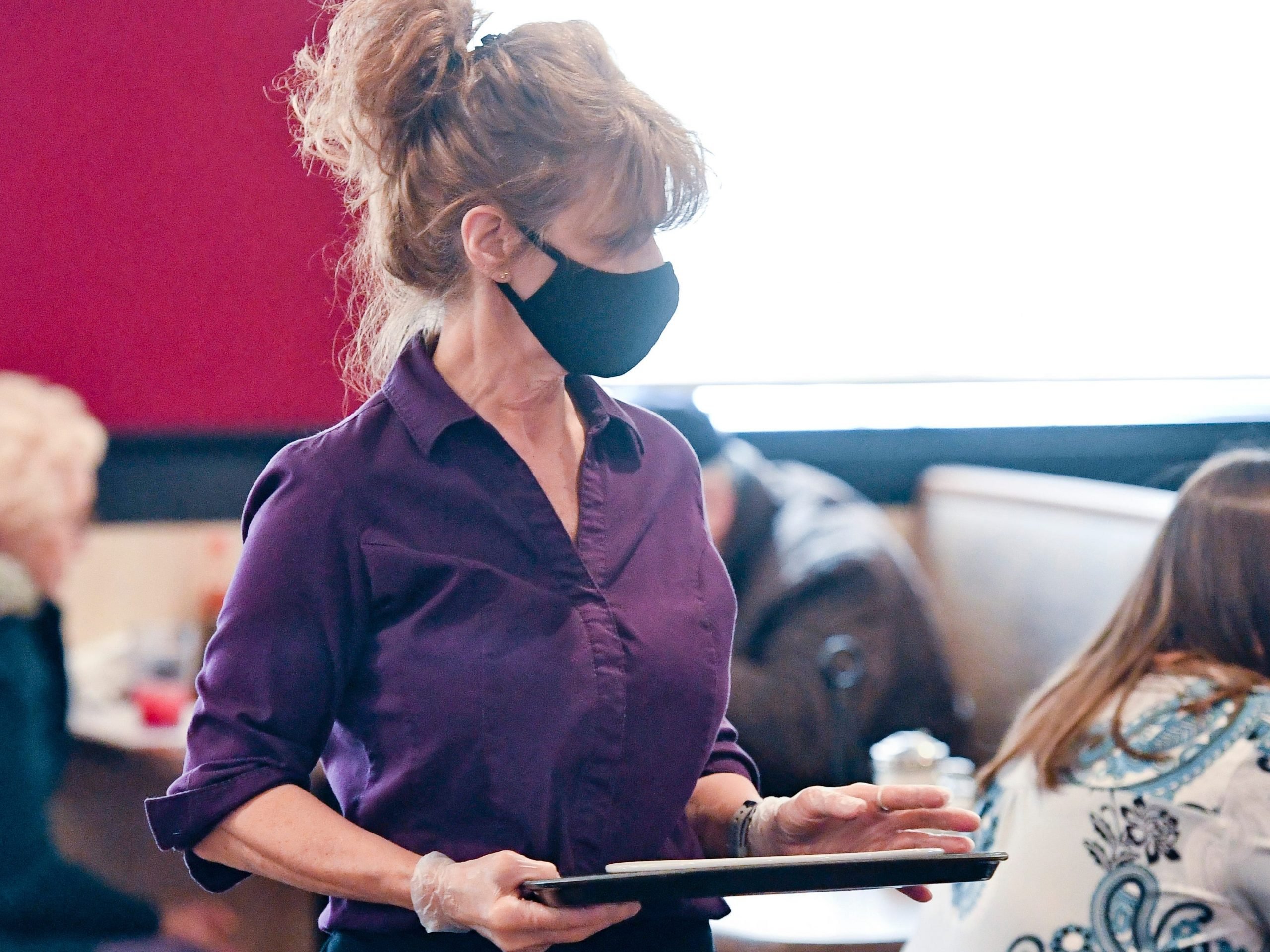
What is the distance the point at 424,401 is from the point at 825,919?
3.39 ft

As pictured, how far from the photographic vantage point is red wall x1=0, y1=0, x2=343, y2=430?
2617mm

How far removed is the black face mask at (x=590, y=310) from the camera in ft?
3.62

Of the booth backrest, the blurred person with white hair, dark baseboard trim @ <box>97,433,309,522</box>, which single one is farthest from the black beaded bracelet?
dark baseboard trim @ <box>97,433,309,522</box>

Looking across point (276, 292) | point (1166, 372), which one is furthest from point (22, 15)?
point (1166, 372)

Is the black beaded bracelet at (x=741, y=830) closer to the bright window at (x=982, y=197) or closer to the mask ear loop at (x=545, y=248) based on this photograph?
the mask ear loop at (x=545, y=248)

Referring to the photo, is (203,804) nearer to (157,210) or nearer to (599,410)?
(599,410)

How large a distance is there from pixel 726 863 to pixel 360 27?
2.42ft

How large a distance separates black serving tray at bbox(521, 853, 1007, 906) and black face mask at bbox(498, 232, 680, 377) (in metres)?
0.44

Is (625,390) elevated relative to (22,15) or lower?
lower

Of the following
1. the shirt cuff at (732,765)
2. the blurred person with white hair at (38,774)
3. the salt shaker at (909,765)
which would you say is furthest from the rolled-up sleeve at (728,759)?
the blurred person with white hair at (38,774)

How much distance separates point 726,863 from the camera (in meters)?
0.94

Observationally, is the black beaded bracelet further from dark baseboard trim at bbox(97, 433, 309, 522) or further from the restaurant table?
dark baseboard trim at bbox(97, 433, 309, 522)

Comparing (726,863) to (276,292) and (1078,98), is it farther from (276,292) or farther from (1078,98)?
(1078,98)

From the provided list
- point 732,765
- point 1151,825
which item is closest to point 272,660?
point 732,765
